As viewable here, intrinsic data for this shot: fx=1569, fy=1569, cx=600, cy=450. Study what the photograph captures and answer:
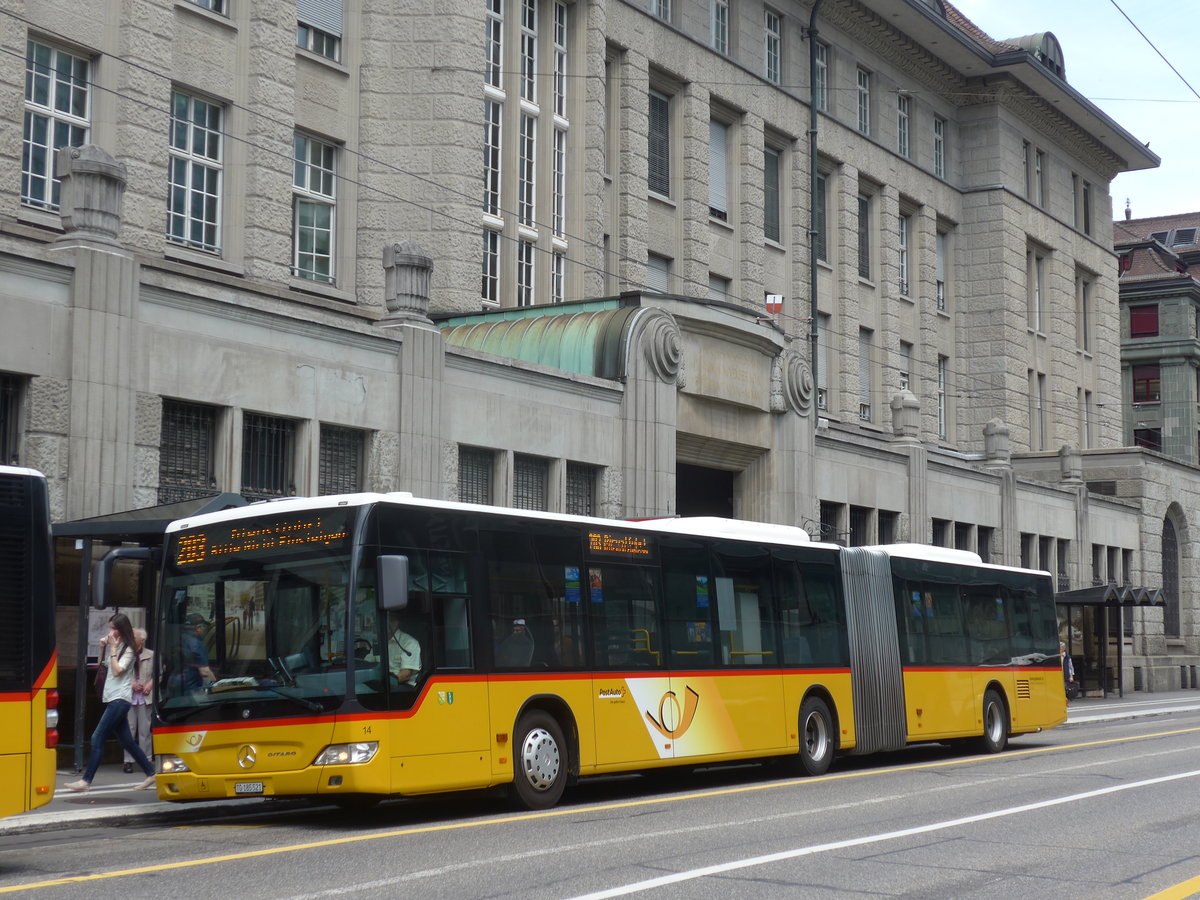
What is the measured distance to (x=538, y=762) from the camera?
14656 millimetres

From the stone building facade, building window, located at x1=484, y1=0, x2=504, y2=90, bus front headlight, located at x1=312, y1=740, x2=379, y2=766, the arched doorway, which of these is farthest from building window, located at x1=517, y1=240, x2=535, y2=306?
the arched doorway

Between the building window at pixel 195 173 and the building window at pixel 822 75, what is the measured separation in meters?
21.6

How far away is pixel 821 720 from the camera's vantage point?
770 inches

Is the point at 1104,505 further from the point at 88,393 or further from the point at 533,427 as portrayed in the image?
the point at 88,393

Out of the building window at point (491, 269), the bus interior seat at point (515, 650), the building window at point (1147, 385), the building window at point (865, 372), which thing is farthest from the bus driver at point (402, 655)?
the building window at point (1147, 385)

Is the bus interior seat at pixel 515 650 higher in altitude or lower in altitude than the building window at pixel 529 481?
lower

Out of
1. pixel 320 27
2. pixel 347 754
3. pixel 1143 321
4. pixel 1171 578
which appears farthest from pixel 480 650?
pixel 1143 321

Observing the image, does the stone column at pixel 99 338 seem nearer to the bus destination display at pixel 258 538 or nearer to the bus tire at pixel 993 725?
the bus destination display at pixel 258 538

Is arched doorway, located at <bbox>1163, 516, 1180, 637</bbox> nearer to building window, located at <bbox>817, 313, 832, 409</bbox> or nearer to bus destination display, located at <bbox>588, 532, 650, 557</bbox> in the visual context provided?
building window, located at <bbox>817, 313, 832, 409</bbox>

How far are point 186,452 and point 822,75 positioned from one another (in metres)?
28.3

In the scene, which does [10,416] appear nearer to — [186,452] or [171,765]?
[186,452]

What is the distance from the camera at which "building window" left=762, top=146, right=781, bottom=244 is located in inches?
1630

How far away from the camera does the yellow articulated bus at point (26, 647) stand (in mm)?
10320

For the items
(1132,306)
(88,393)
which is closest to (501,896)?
(88,393)
